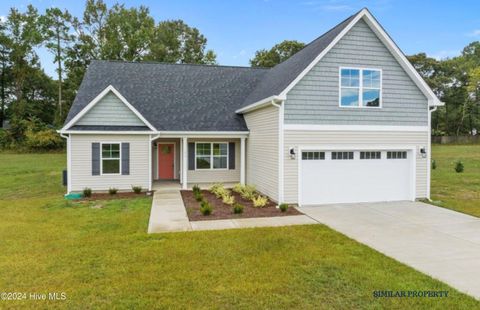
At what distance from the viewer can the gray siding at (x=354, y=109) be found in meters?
10.8

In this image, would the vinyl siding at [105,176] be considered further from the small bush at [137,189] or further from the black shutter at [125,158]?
the small bush at [137,189]

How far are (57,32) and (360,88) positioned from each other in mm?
38347

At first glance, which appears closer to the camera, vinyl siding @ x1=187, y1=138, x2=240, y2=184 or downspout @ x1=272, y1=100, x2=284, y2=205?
downspout @ x1=272, y1=100, x2=284, y2=205

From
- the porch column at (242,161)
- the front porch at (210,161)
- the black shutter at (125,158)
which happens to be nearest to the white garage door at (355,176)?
the porch column at (242,161)

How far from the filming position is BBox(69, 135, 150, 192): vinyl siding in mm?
12719

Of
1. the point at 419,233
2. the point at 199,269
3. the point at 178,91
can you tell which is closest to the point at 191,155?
the point at 178,91

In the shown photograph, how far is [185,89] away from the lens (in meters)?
16.8

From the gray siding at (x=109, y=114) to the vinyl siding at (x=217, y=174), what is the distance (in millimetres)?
3021

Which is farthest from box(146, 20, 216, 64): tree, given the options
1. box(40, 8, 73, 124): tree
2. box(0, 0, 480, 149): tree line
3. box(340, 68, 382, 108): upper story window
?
box(340, 68, 382, 108): upper story window

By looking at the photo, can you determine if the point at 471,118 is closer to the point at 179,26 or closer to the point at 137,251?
the point at 179,26

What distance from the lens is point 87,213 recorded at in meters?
9.57

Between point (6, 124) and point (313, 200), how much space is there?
143 feet

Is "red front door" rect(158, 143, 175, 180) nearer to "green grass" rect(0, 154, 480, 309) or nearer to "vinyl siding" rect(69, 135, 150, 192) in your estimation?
"vinyl siding" rect(69, 135, 150, 192)

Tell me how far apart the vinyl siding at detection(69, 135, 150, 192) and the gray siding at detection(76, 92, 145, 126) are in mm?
622
